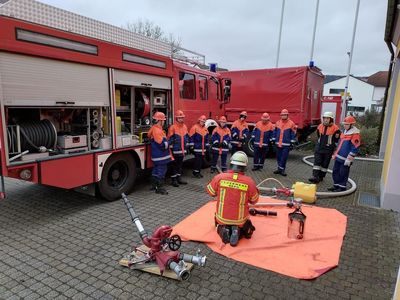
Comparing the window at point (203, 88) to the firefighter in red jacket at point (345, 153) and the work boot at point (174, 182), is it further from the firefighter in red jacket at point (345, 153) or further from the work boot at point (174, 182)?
the firefighter in red jacket at point (345, 153)

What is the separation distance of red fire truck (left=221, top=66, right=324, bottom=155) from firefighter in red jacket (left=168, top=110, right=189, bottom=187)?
14.1 feet

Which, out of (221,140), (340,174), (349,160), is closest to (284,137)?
(221,140)

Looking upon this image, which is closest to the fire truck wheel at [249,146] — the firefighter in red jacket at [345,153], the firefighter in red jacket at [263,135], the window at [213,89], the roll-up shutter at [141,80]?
the firefighter in red jacket at [263,135]

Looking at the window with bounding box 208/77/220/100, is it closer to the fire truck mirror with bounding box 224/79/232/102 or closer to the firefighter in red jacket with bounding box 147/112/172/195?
the fire truck mirror with bounding box 224/79/232/102

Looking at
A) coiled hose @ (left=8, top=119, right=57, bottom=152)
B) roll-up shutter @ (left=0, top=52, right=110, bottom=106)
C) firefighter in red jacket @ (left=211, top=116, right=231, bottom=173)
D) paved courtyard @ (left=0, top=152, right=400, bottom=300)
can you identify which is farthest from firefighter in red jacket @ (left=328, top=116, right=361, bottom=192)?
coiled hose @ (left=8, top=119, right=57, bottom=152)

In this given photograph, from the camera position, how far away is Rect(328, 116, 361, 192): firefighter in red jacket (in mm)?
6309

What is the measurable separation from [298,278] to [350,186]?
437 cm

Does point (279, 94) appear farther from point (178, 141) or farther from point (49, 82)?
point (49, 82)

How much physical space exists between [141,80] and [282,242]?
378cm

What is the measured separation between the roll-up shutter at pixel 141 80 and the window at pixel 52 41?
0.61m

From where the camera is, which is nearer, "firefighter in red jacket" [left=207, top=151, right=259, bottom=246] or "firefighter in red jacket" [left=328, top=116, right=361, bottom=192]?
"firefighter in red jacket" [left=207, top=151, right=259, bottom=246]

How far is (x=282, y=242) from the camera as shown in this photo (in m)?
4.09

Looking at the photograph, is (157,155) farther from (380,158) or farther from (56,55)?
(380,158)

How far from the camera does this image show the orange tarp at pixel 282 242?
354 centimetres
